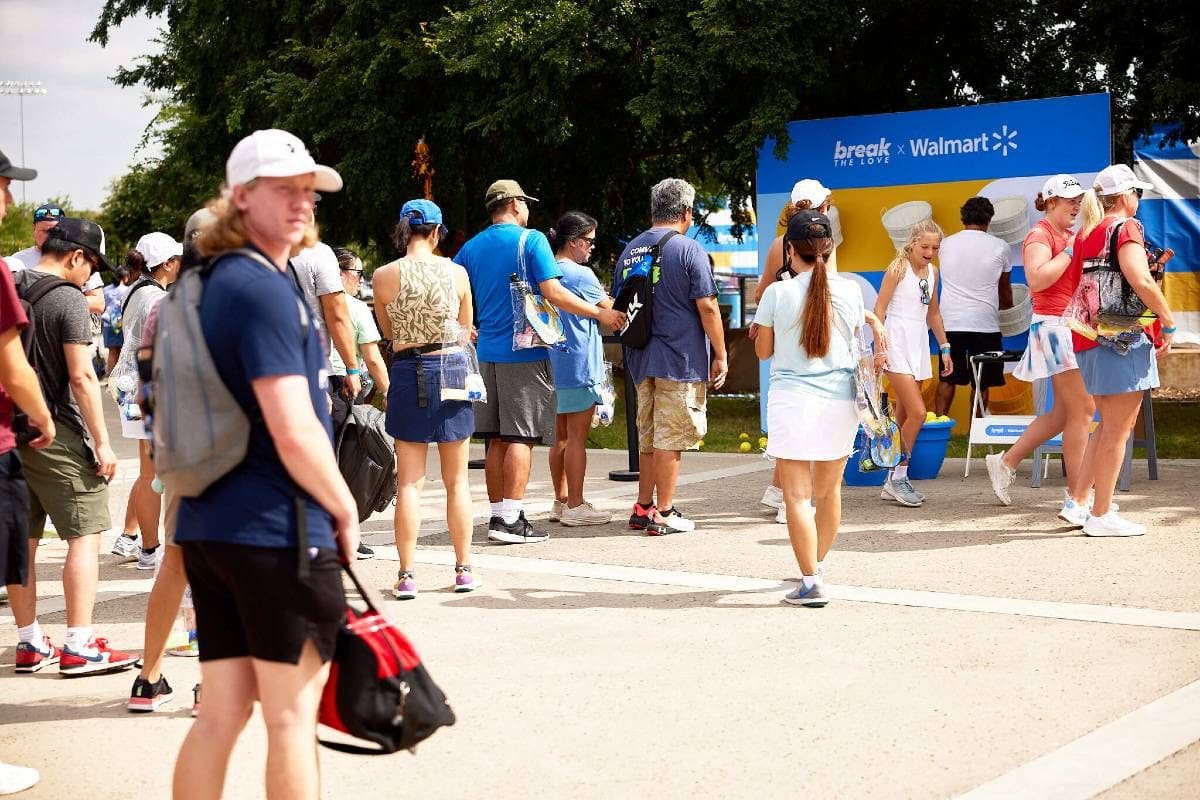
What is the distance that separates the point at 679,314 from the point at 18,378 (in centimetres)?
459

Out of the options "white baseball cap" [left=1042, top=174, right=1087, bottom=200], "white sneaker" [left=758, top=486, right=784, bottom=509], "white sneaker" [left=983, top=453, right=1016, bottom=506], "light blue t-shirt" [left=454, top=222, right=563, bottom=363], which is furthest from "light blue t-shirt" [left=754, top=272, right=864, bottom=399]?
"white sneaker" [left=983, top=453, right=1016, bottom=506]

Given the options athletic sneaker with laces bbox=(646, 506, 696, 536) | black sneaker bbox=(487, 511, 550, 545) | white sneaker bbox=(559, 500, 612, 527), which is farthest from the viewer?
white sneaker bbox=(559, 500, 612, 527)

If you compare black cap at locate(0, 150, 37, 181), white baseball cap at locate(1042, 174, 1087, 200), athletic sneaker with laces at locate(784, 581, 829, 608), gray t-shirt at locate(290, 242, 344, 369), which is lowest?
athletic sneaker with laces at locate(784, 581, 829, 608)

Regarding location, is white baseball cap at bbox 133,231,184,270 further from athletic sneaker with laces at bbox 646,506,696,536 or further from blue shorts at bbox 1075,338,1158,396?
blue shorts at bbox 1075,338,1158,396

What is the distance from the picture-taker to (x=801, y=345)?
6.57 metres

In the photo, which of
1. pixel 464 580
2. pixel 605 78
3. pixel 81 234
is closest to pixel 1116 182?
pixel 464 580

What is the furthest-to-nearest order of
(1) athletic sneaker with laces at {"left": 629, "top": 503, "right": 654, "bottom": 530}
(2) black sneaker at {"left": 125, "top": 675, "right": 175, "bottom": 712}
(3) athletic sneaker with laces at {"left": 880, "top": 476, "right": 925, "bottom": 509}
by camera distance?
(3) athletic sneaker with laces at {"left": 880, "top": 476, "right": 925, "bottom": 509}, (1) athletic sneaker with laces at {"left": 629, "top": 503, "right": 654, "bottom": 530}, (2) black sneaker at {"left": 125, "top": 675, "right": 175, "bottom": 712}

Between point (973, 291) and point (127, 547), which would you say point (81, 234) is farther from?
A: point (973, 291)

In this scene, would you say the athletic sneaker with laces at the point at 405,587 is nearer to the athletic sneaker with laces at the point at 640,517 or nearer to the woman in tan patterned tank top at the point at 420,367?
the woman in tan patterned tank top at the point at 420,367

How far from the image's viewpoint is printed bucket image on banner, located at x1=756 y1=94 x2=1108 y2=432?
13.4 m

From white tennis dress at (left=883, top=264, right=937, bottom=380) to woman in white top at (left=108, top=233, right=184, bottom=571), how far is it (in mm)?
4912

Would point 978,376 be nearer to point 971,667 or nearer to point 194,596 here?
point 971,667

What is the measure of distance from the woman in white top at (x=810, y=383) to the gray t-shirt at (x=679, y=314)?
1.80 m

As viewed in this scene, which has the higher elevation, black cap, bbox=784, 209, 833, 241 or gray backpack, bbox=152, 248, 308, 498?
black cap, bbox=784, 209, 833, 241
